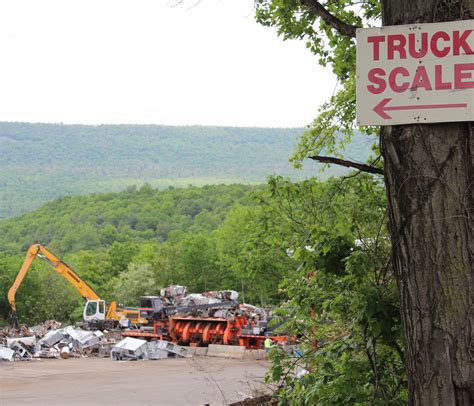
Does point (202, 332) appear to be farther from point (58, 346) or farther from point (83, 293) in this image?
point (83, 293)

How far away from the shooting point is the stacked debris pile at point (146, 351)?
30.7m

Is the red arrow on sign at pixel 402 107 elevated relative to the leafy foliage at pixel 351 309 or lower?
elevated

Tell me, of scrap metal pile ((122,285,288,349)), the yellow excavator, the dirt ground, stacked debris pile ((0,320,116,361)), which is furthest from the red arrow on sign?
the yellow excavator

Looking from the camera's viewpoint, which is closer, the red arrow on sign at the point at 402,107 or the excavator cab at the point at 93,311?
the red arrow on sign at the point at 402,107

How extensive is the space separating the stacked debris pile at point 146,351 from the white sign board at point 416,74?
2784cm

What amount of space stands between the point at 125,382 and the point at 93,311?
66.9 feet

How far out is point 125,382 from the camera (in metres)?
22.7

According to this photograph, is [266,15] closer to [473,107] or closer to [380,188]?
[380,188]

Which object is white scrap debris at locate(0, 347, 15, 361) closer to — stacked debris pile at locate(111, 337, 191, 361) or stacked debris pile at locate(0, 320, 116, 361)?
stacked debris pile at locate(0, 320, 116, 361)

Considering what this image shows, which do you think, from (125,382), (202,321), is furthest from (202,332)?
(125,382)

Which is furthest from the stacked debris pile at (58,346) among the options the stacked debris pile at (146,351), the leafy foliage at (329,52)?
the leafy foliage at (329,52)

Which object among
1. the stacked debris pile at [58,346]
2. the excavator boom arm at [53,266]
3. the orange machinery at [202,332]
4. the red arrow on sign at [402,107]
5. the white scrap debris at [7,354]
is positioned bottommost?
the stacked debris pile at [58,346]

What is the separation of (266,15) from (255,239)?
211 cm

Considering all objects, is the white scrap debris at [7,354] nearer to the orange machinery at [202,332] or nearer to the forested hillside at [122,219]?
the orange machinery at [202,332]
